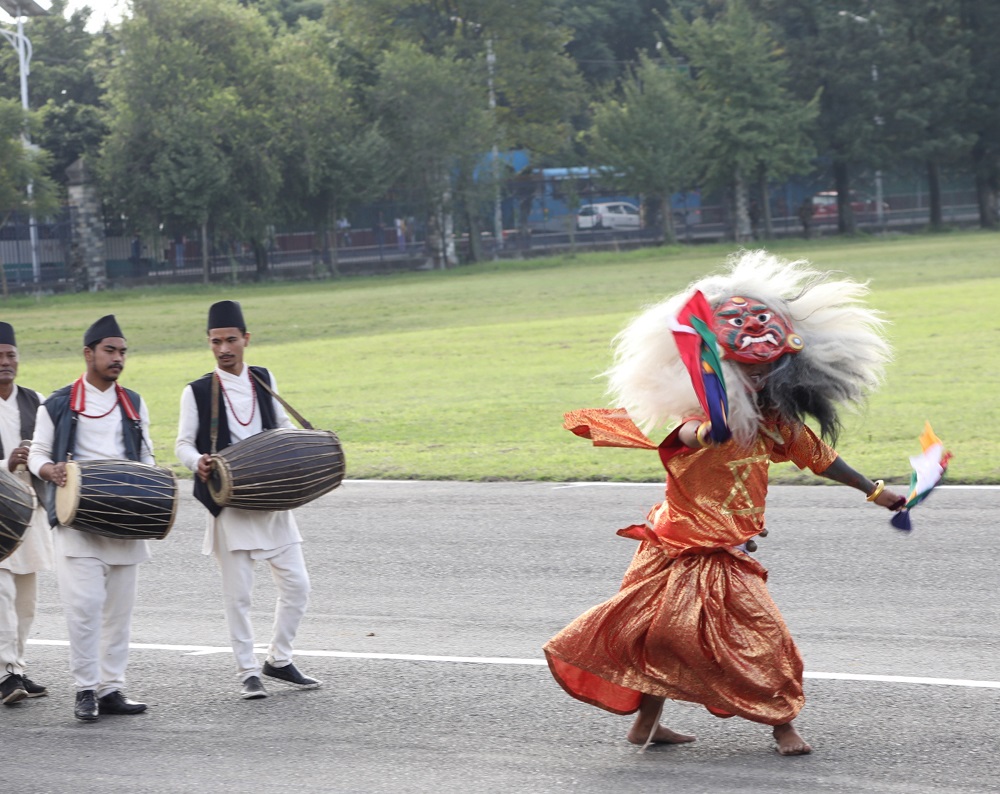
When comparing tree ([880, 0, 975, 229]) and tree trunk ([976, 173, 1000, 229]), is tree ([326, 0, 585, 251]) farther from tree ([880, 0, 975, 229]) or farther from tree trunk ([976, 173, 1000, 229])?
tree trunk ([976, 173, 1000, 229])

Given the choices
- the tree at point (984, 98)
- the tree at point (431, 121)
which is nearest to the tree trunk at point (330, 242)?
the tree at point (431, 121)

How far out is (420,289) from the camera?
45.7 meters

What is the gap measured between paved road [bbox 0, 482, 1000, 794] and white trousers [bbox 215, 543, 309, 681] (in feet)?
0.70

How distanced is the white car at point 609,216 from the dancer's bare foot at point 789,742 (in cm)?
5922

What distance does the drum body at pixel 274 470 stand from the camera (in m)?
6.96

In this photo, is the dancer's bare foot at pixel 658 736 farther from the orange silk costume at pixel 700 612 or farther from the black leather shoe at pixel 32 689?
the black leather shoe at pixel 32 689

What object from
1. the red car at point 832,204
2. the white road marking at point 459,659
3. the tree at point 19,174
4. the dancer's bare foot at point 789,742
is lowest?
the white road marking at point 459,659

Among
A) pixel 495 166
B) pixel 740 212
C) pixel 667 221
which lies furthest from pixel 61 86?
pixel 740 212

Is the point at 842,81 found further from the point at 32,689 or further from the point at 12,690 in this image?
the point at 12,690

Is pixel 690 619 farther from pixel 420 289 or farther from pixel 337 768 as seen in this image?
pixel 420 289

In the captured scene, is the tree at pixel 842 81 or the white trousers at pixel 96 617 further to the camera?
the tree at pixel 842 81

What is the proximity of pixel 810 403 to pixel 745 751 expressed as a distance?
146 centimetres

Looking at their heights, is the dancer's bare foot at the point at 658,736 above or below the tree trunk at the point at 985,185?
below

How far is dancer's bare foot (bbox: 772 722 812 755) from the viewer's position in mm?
5734
